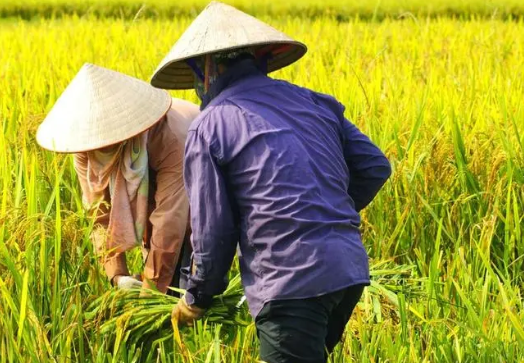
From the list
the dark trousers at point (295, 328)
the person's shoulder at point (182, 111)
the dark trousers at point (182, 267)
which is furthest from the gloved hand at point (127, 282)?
the dark trousers at point (295, 328)

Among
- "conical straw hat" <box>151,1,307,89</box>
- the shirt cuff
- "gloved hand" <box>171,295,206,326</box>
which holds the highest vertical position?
"conical straw hat" <box>151,1,307,89</box>

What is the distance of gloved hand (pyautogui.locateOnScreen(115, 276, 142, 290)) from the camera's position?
2.16m

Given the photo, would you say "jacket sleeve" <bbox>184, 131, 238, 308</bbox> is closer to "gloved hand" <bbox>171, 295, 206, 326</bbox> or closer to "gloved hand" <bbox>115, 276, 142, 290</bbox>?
"gloved hand" <bbox>171, 295, 206, 326</bbox>

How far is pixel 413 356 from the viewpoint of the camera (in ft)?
5.93

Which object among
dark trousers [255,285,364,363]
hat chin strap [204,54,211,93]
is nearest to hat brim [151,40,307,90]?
hat chin strap [204,54,211,93]

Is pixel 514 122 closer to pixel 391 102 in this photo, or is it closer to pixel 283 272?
pixel 391 102

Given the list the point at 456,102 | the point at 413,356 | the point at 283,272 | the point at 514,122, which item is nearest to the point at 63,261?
the point at 283,272

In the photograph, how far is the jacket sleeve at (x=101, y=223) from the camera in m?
2.18

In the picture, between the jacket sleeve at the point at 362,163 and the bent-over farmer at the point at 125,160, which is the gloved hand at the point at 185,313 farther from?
the jacket sleeve at the point at 362,163

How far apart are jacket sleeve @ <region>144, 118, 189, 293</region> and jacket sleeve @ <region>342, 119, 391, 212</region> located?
0.45 meters

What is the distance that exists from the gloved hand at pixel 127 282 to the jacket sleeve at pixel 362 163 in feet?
1.85

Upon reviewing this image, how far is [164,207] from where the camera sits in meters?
2.23

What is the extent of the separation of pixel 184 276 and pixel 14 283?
41cm

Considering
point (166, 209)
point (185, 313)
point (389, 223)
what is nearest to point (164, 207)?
point (166, 209)
